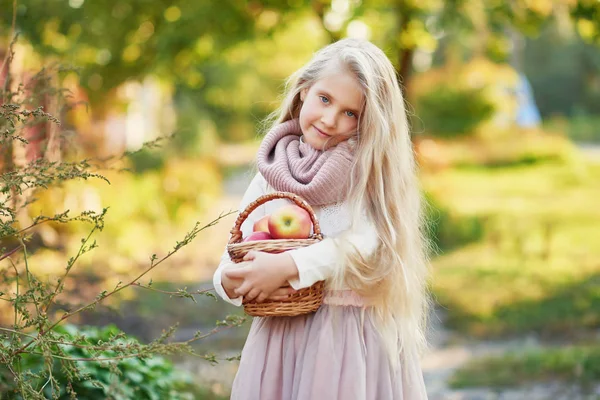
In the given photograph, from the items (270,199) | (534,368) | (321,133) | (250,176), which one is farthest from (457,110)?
(270,199)

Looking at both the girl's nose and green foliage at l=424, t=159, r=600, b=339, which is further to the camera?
green foliage at l=424, t=159, r=600, b=339

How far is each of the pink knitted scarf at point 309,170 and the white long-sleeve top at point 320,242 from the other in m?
0.05

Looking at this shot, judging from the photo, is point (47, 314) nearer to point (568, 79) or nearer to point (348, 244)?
point (348, 244)

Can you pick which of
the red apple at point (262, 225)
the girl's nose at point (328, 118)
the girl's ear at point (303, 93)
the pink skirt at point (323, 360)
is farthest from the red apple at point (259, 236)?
the girl's ear at point (303, 93)

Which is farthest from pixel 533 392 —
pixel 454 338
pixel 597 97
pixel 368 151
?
pixel 597 97

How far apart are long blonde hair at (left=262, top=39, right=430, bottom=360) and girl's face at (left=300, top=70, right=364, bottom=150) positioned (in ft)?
0.09

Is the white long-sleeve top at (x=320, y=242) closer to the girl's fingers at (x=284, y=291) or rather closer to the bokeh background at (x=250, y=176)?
the girl's fingers at (x=284, y=291)

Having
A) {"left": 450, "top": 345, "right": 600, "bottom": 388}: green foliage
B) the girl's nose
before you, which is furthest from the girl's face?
{"left": 450, "top": 345, "right": 600, "bottom": 388}: green foliage

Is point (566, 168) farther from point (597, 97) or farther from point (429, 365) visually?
point (597, 97)

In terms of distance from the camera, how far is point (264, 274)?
2219 millimetres

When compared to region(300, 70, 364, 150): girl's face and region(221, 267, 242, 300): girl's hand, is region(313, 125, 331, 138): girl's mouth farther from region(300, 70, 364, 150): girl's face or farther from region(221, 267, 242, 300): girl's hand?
region(221, 267, 242, 300): girl's hand

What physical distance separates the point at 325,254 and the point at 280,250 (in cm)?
14

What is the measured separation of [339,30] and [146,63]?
2.13 metres

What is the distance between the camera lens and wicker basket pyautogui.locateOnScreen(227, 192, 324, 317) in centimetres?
224
